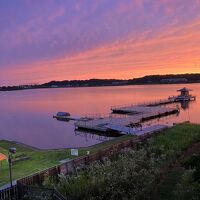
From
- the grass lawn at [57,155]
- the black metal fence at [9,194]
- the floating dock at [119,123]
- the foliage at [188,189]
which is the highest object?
the foliage at [188,189]

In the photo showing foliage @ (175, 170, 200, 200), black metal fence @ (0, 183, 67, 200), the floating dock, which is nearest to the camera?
black metal fence @ (0, 183, 67, 200)

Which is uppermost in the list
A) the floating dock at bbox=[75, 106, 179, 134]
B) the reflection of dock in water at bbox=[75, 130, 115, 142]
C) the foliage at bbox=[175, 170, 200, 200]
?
the foliage at bbox=[175, 170, 200, 200]

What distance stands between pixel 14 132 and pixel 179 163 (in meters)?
41.4

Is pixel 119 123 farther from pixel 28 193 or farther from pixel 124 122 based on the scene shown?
pixel 28 193

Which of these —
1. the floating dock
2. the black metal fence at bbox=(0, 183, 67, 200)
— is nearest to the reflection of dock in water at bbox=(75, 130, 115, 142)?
the floating dock

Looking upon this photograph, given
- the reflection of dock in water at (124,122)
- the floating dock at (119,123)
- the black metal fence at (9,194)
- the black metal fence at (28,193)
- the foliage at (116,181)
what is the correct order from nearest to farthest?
the black metal fence at (28,193)
the foliage at (116,181)
the black metal fence at (9,194)
the reflection of dock in water at (124,122)
the floating dock at (119,123)

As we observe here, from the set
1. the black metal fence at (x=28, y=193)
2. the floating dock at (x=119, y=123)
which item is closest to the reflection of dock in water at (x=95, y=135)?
the floating dock at (x=119, y=123)

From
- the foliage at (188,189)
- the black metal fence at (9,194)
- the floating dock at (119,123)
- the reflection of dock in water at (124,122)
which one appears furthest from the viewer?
the floating dock at (119,123)

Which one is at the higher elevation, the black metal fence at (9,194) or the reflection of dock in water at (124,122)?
the black metal fence at (9,194)

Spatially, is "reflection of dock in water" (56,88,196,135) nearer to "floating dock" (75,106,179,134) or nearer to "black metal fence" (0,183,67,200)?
"floating dock" (75,106,179,134)

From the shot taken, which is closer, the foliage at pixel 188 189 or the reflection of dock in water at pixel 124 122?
the foliage at pixel 188 189

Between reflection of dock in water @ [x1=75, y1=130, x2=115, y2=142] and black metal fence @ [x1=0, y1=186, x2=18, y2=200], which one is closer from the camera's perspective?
black metal fence @ [x1=0, y1=186, x2=18, y2=200]

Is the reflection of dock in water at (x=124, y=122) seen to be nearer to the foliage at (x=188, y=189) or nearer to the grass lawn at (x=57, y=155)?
the grass lawn at (x=57, y=155)

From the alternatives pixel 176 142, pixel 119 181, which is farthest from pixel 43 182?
pixel 176 142
